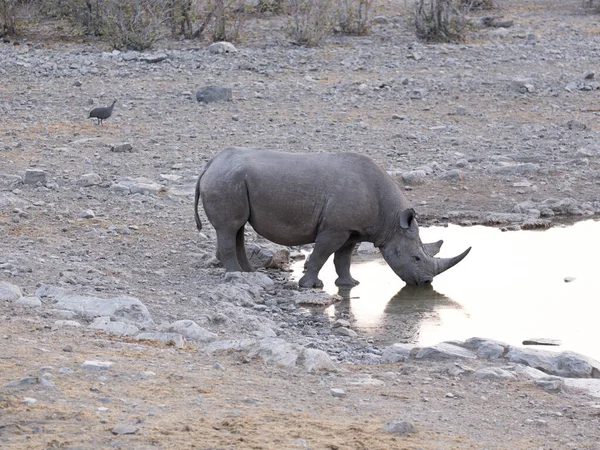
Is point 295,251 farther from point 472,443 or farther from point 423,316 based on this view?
point 472,443

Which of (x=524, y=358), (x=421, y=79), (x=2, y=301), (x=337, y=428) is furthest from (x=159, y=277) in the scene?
(x=421, y=79)

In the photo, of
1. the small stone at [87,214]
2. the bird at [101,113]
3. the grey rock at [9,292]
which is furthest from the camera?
the bird at [101,113]

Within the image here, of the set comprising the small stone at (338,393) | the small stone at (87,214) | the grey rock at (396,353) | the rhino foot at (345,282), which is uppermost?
the small stone at (338,393)

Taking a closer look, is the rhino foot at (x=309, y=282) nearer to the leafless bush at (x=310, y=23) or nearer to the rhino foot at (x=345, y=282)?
the rhino foot at (x=345, y=282)

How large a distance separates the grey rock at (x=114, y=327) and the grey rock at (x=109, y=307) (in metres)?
0.16

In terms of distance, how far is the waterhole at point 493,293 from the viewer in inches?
351

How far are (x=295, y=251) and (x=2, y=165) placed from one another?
158 inches

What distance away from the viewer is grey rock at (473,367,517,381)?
268 inches

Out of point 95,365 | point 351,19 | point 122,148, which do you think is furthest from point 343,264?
point 351,19

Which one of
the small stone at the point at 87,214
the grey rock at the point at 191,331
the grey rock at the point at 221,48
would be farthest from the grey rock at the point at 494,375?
the grey rock at the point at 221,48

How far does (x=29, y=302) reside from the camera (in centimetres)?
773

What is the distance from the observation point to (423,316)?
9469mm

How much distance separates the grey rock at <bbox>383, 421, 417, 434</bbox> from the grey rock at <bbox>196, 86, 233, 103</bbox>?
467 inches

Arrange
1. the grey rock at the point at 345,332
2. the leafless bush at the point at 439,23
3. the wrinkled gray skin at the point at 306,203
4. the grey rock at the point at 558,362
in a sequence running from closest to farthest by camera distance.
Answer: the grey rock at the point at 558,362 < the grey rock at the point at 345,332 < the wrinkled gray skin at the point at 306,203 < the leafless bush at the point at 439,23
